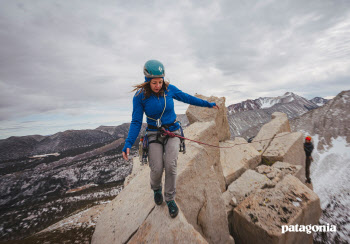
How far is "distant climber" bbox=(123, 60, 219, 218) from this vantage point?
3.64 m

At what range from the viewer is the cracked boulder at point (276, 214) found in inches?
185

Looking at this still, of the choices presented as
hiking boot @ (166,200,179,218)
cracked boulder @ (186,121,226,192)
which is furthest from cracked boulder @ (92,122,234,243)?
cracked boulder @ (186,121,226,192)

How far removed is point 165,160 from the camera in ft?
12.0

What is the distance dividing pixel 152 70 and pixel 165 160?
7.51 feet

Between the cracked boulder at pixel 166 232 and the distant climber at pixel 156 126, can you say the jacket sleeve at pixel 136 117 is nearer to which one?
the distant climber at pixel 156 126

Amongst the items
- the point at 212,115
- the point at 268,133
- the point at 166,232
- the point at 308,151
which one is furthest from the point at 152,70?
the point at 268,133

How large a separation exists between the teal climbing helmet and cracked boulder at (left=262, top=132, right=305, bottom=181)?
11.3m

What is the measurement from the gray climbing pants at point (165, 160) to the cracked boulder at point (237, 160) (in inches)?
239

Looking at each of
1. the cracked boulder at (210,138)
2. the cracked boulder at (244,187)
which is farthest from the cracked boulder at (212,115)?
the cracked boulder at (244,187)

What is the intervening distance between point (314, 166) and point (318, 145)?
8.82m

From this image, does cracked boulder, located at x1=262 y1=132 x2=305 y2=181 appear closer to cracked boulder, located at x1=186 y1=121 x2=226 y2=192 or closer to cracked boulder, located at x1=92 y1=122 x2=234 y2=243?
cracked boulder, located at x1=186 y1=121 x2=226 y2=192

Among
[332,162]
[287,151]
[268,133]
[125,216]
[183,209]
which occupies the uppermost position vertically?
[268,133]

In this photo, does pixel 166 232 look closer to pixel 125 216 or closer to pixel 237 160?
pixel 125 216

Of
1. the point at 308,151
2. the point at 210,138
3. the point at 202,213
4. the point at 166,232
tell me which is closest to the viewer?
the point at 166,232
